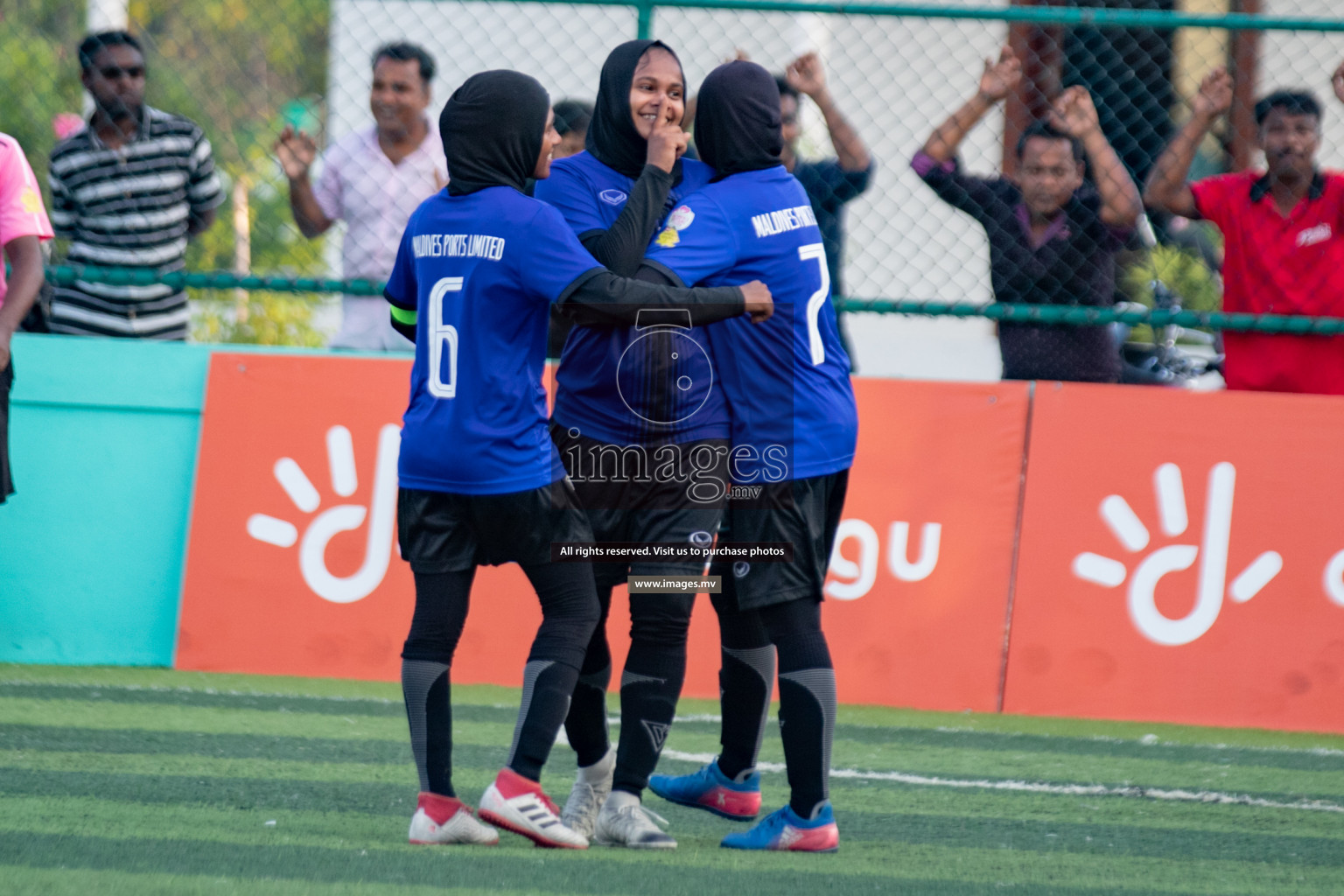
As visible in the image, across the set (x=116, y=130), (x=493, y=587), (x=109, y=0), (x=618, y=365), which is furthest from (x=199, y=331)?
(x=618, y=365)

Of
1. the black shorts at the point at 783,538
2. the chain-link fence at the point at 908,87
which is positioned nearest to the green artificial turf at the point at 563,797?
the black shorts at the point at 783,538

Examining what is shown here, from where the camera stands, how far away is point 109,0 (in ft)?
42.9

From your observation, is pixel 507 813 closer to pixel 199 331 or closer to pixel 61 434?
pixel 61 434

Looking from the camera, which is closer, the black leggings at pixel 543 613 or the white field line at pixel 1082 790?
the black leggings at pixel 543 613

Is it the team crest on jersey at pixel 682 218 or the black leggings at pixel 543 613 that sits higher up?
the team crest on jersey at pixel 682 218

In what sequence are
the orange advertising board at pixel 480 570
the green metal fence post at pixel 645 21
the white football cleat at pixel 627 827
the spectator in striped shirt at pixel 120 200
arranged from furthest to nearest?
1. the spectator in striped shirt at pixel 120 200
2. the green metal fence post at pixel 645 21
3. the orange advertising board at pixel 480 570
4. the white football cleat at pixel 627 827

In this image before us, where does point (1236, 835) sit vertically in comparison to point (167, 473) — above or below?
below

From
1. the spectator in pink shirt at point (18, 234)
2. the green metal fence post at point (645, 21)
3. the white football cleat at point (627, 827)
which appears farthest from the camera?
the green metal fence post at point (645, 21)

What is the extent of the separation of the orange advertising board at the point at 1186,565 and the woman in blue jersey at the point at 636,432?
2.47m

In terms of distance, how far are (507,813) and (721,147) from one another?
167 cm

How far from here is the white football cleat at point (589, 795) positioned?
404 cm

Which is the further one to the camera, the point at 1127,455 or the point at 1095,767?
the point at 1127,455

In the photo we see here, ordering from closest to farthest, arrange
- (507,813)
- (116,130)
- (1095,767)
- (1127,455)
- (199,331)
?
(507,813)
(1095,767)
(1127,455)
(116,130)
(199,331)

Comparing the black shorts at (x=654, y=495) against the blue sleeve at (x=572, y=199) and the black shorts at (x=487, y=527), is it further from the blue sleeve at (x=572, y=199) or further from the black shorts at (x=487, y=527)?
the blue sleeve at (x=572, y=199)
